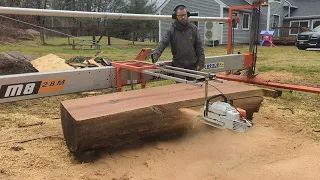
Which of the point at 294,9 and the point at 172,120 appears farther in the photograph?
the point at 294,9

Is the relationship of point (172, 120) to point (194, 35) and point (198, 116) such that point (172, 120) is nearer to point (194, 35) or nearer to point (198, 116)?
point (198, 116)

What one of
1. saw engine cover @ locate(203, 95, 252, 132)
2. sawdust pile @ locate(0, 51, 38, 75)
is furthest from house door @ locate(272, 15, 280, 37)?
saw engine cover @ locate(203, 95, 252, 132)

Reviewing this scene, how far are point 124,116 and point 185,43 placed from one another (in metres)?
1.82

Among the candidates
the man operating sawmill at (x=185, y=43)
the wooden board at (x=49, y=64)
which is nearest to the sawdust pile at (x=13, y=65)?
the wooden board at (x=49, y=64)

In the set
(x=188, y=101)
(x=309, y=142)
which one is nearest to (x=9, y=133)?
(x=188, y=101)

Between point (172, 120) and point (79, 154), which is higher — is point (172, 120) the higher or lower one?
the higher one

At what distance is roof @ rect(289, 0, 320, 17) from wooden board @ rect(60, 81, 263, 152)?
1088 inches

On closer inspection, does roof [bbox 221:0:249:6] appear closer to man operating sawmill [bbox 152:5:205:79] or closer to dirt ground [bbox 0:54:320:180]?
man operating sawmill [bbox 152:5:205:79]

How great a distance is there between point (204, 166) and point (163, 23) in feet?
76.6

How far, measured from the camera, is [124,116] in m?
3.35

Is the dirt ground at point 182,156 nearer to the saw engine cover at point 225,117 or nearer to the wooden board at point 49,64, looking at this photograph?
the saw engine cover at point 225,117

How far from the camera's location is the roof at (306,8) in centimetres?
2814

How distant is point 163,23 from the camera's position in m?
26.0

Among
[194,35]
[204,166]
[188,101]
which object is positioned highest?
[194,35]
